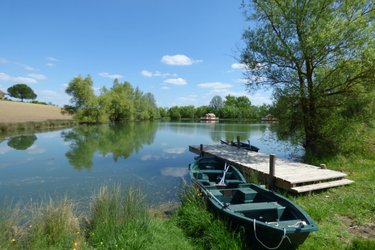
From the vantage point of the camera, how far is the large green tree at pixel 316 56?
31.3ft

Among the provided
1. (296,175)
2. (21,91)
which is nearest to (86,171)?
(296,175)

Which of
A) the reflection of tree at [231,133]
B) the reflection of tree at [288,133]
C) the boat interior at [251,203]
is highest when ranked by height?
the reflection of tree at [288,133]

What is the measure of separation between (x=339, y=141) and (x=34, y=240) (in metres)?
10.8

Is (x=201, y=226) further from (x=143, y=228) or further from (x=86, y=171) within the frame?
(x=86, y=171)

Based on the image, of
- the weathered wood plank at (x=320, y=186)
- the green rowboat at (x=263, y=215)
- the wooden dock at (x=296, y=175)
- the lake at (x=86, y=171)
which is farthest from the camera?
the lake at (x=86, y=171)

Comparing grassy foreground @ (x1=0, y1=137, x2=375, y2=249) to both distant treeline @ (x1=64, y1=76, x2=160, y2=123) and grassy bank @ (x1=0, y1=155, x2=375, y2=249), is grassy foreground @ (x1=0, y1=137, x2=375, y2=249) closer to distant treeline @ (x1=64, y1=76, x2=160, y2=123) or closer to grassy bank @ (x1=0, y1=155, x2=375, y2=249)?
grassy bank @ (x1=0, y1=155, x2=375, y2=249)

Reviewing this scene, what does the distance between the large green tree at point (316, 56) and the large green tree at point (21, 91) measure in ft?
306

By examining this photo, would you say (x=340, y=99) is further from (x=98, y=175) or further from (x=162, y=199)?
(x=98, y=175)

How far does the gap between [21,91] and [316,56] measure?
317ft

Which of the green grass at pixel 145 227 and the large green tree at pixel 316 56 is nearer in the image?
the green grass at pixel 145 227

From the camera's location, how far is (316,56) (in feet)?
33.4

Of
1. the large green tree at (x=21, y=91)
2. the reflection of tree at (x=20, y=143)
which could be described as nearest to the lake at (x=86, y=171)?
the reflection of tree at (x=20, y=143)

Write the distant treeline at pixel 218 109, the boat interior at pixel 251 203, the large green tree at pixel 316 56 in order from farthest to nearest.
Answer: the distant treeline at pixel 218 109 < the large green tree at pixel 316 56 < the boat interior at pixel 251 203

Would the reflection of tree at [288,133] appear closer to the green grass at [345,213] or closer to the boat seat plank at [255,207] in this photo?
the green grass at [345,213]
